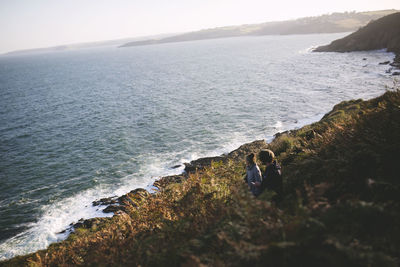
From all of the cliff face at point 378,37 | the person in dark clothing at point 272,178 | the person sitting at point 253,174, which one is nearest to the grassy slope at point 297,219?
the person in dark clothing at point 272,178

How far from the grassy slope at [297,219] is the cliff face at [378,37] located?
8550cm

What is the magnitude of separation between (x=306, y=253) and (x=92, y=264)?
17.1ft

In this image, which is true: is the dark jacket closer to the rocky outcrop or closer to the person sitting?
the person sitting

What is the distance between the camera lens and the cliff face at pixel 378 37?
75.6m

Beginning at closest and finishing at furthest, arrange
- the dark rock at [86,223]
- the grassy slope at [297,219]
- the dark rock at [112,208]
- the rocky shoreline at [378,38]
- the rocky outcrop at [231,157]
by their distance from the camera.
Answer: the grassy slope at [297,219], the dark rock at [86,223], the dark rock at [112,208], the rocky outcrop at [231,157], the rocky shoreline at [378,38]

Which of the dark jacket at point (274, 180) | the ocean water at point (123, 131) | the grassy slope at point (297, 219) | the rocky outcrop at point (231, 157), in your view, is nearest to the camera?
the grassy slope at point (297, 219)

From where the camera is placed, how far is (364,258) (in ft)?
11.9

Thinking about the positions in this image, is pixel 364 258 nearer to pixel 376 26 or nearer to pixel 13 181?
pixel 13 181

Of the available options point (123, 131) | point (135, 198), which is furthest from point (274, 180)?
point (123, 131)

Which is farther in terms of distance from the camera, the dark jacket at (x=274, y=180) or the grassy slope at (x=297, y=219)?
the dark jacket at (x=274, y=180)

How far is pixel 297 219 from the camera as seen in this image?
4516 millimetres

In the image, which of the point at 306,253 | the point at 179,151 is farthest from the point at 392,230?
the point at 179,151

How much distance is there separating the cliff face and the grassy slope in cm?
8550

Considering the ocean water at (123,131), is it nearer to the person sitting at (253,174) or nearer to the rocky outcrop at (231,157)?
the rocky outcrop at (231,157)
